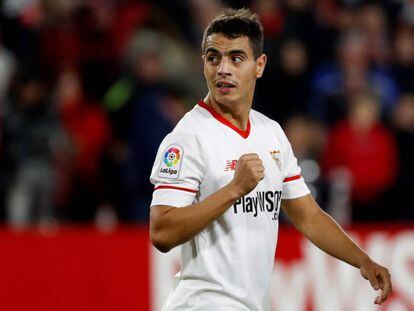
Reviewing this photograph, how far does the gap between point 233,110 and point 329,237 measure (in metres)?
0.75

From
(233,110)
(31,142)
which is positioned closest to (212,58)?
(233,110)

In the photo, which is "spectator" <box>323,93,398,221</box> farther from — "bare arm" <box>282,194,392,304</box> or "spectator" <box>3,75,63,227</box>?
"bare arm" <box>282,194,392,304</box>

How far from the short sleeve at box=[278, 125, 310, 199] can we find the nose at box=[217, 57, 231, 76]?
49 cm

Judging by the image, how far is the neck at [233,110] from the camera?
14.9 feet

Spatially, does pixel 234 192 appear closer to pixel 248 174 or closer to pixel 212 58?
pixel 248 174

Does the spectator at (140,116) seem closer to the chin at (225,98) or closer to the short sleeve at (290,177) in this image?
the short sleeve at (290,177)

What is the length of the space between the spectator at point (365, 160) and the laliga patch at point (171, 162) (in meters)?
5.18

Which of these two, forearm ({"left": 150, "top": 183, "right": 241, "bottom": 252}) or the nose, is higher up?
the nose

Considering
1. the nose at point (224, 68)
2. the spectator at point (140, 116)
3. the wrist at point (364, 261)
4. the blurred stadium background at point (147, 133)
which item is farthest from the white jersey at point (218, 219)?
the spectator at point (140, 116)

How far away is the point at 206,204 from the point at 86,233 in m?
3.94

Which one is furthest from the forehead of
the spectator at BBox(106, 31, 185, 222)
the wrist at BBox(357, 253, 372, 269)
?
the spectator at BBox(106, 31, 185, 222)

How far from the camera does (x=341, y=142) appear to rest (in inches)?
368

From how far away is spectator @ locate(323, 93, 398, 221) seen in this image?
9.25 meters

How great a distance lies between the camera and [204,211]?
409 centimetres
